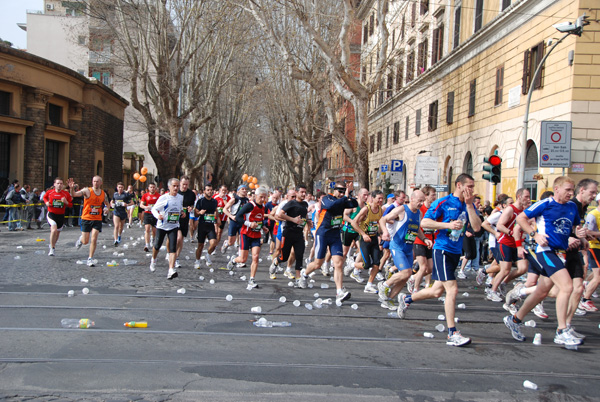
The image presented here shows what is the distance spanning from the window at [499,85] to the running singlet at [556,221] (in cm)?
1534

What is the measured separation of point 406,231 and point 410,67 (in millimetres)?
26416

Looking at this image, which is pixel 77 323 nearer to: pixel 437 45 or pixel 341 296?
pixel 341 296

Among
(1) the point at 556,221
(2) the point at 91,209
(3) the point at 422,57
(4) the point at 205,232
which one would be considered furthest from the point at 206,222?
(3) the point at 422,57

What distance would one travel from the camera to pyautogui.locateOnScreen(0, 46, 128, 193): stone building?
958 inches

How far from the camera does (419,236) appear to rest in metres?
8.31

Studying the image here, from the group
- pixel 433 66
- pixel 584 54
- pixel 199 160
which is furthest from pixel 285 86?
pixel 584 54

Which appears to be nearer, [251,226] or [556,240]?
[556,240]

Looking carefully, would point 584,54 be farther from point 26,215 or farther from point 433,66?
point 26,215

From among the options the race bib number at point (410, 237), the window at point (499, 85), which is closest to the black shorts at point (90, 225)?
the race bib number at point (410, 237)

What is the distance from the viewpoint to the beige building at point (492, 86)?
15.6 metres

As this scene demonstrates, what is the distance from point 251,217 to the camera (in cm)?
1027

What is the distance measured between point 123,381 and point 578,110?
14846 mm

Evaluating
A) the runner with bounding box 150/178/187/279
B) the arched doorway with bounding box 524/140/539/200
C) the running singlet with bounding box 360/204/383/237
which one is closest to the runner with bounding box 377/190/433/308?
the running singlet with bounding box 360/204/383/237

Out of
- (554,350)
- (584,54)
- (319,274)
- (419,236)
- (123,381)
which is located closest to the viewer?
(123,381)
